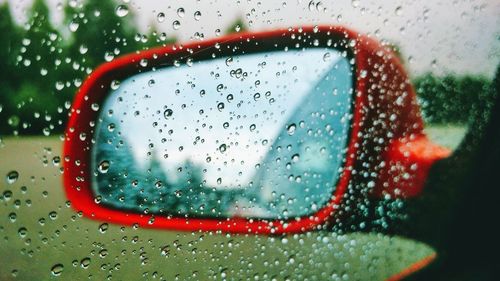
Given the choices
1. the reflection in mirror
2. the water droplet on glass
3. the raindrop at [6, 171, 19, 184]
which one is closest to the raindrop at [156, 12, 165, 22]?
the water droplet on glass

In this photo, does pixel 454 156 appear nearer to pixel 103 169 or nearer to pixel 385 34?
pixel 385 34

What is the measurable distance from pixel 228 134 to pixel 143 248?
1.16ft

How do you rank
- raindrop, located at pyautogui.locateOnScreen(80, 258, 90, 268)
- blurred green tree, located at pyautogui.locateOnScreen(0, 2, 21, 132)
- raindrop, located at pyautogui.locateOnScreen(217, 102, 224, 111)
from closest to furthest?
1. blurred green tree, located at pyautogui.locateOnScreen(0, 2, 21, 132)
2. raindrop, located at pyautogui.locateOnScreen(80, 258, 90, 268)
3. raindrop, located at pyautogui.locateOnScreen(217, 102, 224, 111)

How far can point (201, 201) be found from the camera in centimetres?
137

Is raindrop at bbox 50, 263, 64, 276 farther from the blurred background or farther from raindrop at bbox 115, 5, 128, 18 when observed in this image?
raindrop at bbox 115, 5, 128, 18

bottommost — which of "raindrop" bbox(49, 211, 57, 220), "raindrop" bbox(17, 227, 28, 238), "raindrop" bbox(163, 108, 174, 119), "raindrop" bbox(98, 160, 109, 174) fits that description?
"raindrop" bbox(17, 227, 28, 238)

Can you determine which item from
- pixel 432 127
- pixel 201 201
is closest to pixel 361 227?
pixel 432 127

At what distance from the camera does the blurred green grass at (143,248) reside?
1.12 m

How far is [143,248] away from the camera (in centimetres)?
129

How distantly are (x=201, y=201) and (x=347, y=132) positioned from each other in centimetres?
49

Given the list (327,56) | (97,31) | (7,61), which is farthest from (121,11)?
(327,56)

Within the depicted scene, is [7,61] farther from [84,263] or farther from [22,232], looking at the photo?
[84,263]

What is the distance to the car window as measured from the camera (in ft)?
3.78

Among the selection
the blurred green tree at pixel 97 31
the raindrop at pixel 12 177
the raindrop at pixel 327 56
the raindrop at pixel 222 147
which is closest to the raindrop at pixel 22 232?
the raindrop at pixel 12 177
